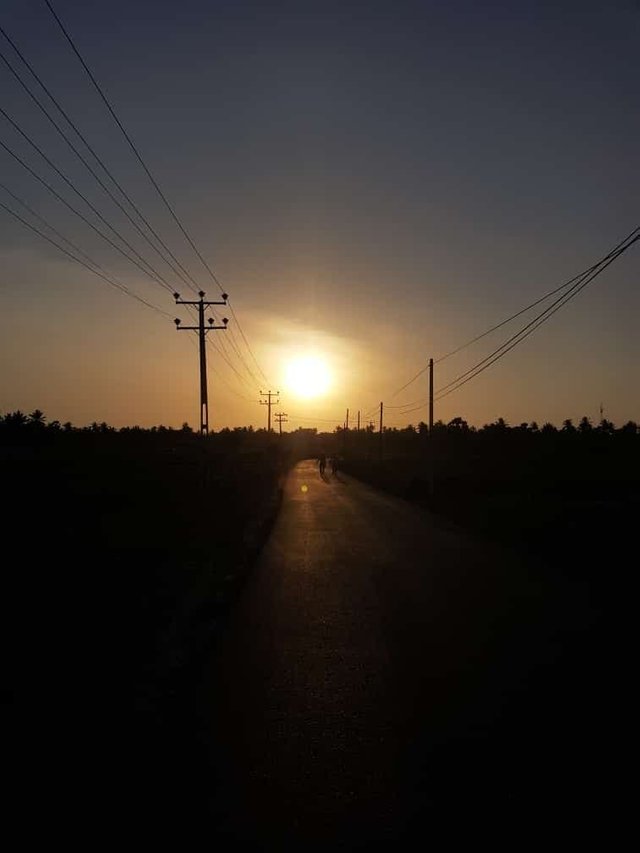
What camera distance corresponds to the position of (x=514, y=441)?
317 ft

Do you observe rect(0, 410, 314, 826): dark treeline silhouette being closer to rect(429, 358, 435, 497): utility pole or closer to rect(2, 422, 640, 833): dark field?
rect(2, 422, 640, 833): dark field

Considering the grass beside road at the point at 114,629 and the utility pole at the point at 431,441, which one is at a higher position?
the utility pole at the point at 431,441

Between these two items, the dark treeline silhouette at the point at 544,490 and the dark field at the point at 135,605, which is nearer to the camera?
the dark field at the point at 135,605

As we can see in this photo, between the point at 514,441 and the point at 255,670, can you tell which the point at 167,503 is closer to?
the point at 255,670

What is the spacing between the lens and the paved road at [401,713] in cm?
536

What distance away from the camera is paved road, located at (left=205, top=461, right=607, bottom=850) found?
5355 millimetres

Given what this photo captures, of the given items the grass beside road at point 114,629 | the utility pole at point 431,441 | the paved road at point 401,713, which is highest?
the utility pole at point 431,441

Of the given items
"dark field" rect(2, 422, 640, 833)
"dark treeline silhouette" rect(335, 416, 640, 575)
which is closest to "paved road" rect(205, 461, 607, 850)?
"dark field" rect(2, 422, 640, 833)

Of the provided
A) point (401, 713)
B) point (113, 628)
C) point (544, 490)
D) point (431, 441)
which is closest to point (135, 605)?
point (113, 628)

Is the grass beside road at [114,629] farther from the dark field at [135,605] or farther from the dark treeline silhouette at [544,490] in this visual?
the dark treeline silhouette at [544,490]

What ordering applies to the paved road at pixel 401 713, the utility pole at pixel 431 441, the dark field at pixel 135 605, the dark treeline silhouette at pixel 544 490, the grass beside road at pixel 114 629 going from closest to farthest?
the paved road at pixel 401 713
the dark field at pixel 135 605
the grass beside road at pixel 114 629
the dark treeline silhouette at pixel 544 490
the utility pole at pixel 431 441

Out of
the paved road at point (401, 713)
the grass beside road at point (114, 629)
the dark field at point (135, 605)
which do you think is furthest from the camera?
the grass beside road at point (114, 629)

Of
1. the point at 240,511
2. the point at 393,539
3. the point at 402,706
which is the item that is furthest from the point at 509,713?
the point at 240,511

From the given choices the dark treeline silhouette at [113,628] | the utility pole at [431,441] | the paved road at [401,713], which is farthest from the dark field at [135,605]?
the utility pole at [431,441]
